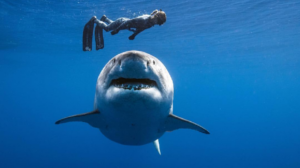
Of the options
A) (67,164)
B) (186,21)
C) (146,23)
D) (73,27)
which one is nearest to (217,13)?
(186,21)

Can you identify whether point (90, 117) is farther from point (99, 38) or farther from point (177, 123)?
point (99, 38)

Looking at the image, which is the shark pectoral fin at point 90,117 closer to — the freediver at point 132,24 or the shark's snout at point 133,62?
the shark's snout at point 133,62

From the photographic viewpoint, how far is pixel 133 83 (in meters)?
2.80

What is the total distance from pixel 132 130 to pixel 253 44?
2446 cm

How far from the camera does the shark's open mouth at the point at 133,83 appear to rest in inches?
110

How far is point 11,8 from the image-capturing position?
49.0 feet

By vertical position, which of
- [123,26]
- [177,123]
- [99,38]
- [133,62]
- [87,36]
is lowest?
[177,123]

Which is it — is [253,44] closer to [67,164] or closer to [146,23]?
[146,23]

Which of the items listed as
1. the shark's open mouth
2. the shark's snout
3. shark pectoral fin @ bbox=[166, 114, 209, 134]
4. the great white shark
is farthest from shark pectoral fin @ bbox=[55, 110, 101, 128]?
the shark's snout

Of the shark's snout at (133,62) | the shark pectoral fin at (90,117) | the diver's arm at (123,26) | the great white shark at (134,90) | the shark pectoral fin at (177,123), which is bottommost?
the shark pectoral fin at (177,123)

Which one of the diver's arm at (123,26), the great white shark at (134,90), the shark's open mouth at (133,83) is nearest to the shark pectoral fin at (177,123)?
the great white shark at (134,90)

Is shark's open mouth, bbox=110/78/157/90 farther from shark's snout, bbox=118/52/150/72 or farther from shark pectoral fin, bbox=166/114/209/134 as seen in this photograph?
shark pectoral fin, bbox=166/114/209/134

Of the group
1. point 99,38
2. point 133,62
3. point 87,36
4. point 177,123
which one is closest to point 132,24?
point 99,38

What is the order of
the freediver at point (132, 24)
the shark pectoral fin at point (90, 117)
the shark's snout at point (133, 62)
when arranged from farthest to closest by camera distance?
the freediver at point (132, 24) → the shark pectoral fin at point (90, 117) → the shark's snout at point (133, 62)
